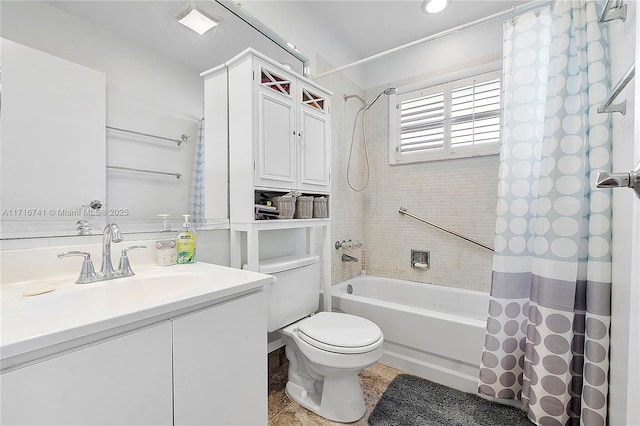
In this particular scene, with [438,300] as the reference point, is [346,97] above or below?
above

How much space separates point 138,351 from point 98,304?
0.99ft

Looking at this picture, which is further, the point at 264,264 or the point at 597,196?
the point at 264,264

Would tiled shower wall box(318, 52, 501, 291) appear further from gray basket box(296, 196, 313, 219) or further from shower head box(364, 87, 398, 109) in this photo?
gray basket box(296, 196, 313, 219)

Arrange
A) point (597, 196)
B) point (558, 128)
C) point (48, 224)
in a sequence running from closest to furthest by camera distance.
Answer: point (48, 224) → point (597, 196) → point (558, 128)

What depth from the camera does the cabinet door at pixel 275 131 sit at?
1.48 metres

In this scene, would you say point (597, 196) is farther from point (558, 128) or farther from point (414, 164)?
point (414, 164)

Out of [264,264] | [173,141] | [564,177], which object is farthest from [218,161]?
[564,177]

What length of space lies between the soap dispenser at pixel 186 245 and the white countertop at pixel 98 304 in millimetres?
57

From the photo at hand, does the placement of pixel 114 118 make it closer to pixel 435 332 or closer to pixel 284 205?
pixel 284 205

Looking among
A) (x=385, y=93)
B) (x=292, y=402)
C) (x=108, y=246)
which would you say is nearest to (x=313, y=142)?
(x=385, y=93)

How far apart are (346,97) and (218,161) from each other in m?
1.49

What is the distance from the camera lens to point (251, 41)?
1.69 meters

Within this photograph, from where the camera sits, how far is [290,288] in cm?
165

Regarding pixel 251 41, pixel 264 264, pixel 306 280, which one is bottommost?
pixel 306 280
